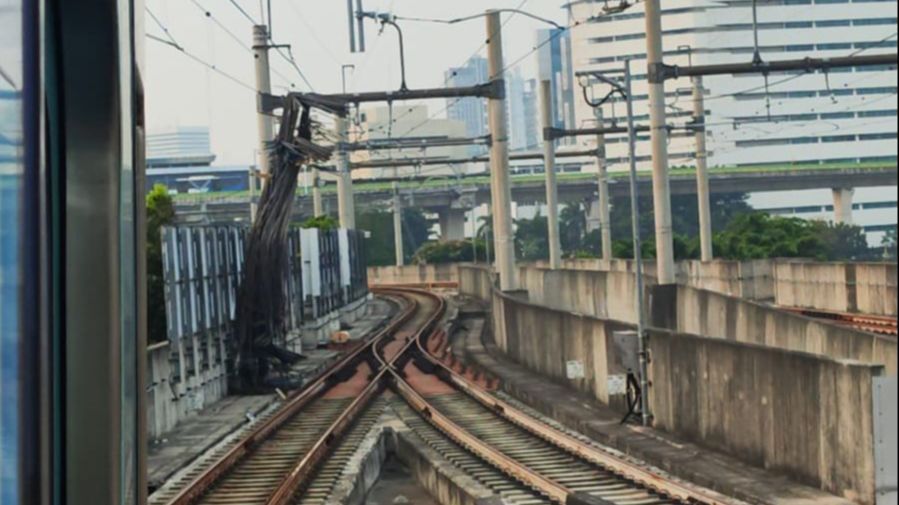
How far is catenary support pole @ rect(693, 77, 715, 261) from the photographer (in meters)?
29.7

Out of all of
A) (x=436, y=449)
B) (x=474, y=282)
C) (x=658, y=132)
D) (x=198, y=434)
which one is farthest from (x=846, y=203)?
(x=474, y=282)

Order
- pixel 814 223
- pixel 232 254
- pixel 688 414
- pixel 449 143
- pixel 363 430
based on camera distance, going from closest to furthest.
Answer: pixel 688 414 → pixel 363 430 → pixel 232 254 → pixel 449 143 → pixel 814 223

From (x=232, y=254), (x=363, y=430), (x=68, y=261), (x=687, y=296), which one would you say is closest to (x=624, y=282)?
(x=687, y=296)

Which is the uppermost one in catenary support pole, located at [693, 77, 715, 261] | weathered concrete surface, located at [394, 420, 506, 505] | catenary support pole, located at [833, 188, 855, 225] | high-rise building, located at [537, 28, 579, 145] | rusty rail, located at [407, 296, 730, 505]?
high-rise building, located at [537, 28, 579, 145]

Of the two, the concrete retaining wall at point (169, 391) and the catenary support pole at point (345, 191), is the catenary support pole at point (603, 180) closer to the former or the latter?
the catenary support pole at point (345, 191)

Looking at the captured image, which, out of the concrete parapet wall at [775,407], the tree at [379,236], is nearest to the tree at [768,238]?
the concrete parapet wall at [775,407]

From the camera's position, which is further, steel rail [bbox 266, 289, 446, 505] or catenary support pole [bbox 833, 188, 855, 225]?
steel rail [bbox 266, 289, 446, 505]

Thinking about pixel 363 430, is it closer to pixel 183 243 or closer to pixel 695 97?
pixel 183 243

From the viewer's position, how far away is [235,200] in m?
68.1

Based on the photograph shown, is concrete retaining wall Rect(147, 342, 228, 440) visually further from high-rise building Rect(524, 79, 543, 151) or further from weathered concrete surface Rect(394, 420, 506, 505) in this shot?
high-rise building Rect(524, 79, 543, 151)

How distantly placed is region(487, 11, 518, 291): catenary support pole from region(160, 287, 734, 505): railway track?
518cm

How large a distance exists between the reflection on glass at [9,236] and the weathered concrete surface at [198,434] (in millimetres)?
9899

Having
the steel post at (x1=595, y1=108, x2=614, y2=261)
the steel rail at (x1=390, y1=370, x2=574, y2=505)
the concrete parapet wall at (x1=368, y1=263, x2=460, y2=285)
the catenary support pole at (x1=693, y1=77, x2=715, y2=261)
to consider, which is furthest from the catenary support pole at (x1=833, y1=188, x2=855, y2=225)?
the concrete parapet wall at (x1=368, y1=263, x2=460, y2=285)

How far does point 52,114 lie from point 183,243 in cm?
1479
